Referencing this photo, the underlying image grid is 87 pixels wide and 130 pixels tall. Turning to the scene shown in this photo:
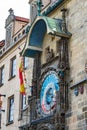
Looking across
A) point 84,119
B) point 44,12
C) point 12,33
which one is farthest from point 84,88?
point 12,33

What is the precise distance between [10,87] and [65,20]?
9.12 m

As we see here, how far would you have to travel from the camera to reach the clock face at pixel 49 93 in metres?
22.8

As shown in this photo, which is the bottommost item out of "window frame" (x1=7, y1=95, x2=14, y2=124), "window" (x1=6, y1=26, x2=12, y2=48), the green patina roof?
"window frame" (x1=7, y1=95, x2=14, y2=124)

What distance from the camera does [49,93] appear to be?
76.9ft

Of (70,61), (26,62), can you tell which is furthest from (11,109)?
(70,61)

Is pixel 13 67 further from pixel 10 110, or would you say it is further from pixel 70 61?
pixel 70 61

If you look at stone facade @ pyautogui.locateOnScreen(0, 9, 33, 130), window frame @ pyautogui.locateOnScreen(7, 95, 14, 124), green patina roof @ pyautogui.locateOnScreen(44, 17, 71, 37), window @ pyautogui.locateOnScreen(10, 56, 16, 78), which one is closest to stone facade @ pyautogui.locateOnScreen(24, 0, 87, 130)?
green patina roof @ pyautogui.locateOnScreen(44, 17, 71, 37)

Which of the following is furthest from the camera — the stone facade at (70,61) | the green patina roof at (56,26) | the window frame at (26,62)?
the window frame at (26,62)

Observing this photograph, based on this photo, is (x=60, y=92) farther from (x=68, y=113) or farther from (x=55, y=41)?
(x=55, y=41)

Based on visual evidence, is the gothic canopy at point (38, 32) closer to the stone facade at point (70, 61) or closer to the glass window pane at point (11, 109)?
the stone facade at point (70, 61)

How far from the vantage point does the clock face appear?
22.8 meters

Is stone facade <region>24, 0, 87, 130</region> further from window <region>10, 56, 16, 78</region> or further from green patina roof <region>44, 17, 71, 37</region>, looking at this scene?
window <region>10, 56, 16, 78</region>

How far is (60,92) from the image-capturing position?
72.5 feet

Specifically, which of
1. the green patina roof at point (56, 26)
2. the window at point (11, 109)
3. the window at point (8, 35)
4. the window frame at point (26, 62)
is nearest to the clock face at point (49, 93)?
the green patina roof at point (56, 26)
